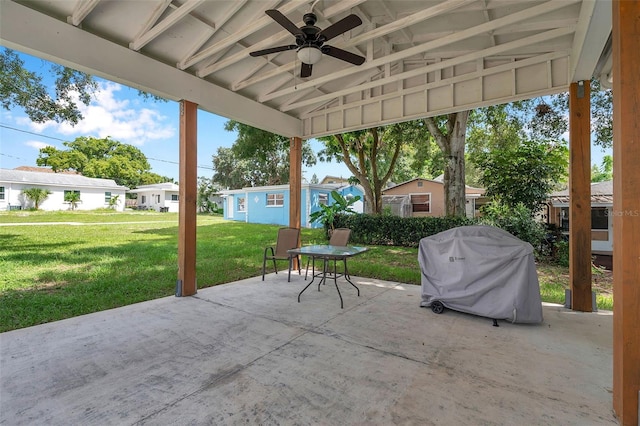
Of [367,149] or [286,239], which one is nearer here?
[286,239]

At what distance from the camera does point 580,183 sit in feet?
12.4

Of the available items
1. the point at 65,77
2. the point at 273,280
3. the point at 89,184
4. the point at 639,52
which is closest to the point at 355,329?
the point at 273,280

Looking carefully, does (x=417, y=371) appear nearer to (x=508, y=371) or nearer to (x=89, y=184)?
(x=508, y=371)

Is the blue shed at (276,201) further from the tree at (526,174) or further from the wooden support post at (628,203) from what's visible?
the wooden support post at (628,203)

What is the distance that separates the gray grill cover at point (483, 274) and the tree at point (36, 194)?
2629 centimetres

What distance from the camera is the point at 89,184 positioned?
23.4 metres

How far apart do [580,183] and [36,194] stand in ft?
91.7

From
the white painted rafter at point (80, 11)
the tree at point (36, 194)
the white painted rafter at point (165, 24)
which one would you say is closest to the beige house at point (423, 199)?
the white painted rafter at point (165, 24)

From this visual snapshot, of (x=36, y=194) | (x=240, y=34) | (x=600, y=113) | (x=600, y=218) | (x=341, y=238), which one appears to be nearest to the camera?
(x=240, y=34)

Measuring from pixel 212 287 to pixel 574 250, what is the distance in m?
5.57

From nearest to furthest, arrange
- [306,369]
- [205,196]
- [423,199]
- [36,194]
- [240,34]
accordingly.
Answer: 1. [306,369]
2. [240,34]
3. [423,199]
4. [36,194]
5. [205,196]

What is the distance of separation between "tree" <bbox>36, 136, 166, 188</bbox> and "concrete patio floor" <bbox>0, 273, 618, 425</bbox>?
120 feet

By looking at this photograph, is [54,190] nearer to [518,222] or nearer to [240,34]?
[240,34]

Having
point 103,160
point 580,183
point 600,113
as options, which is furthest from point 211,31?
point 103,160
